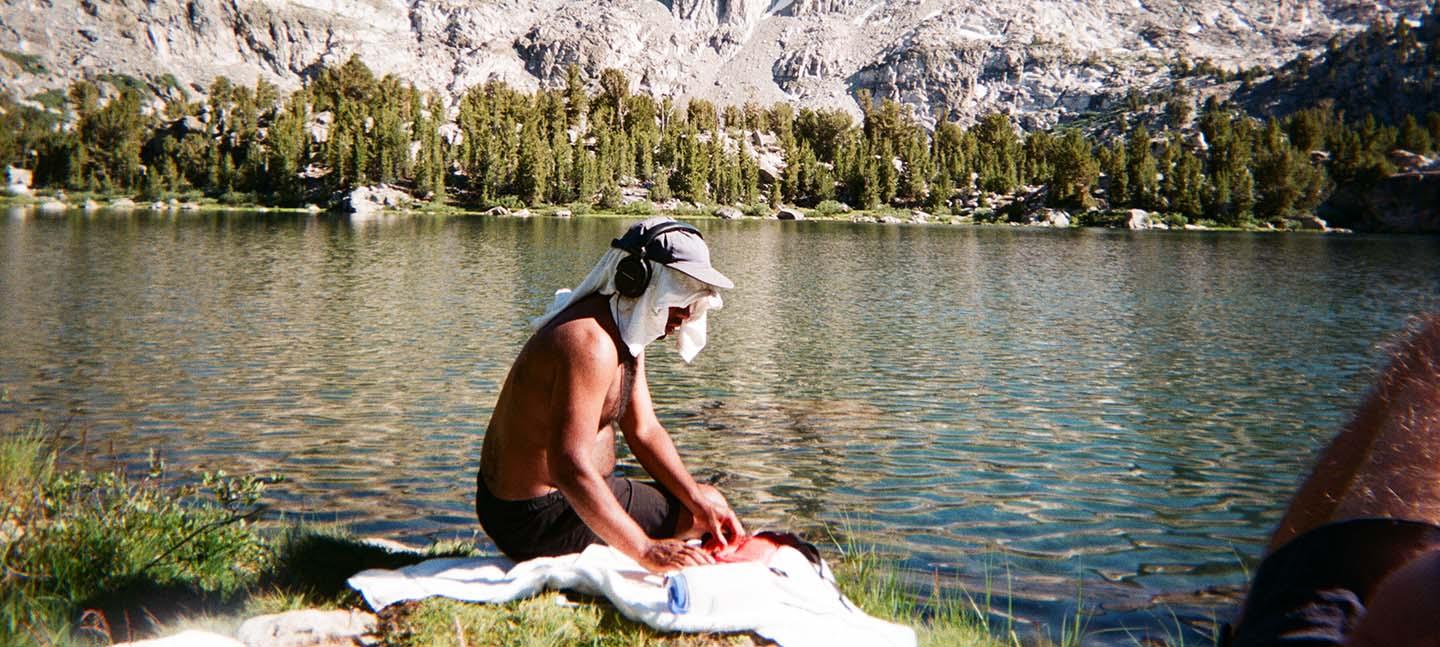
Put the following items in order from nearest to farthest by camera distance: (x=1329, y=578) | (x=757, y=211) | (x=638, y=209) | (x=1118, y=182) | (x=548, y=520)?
(x=1329, y=578) → (x=548, y=520) → (x=638, y=209) → (x=1118, y=182) → (x=757, y=211)

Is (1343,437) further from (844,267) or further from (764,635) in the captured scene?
(844,267)

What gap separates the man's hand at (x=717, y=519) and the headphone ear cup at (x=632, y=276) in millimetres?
1244

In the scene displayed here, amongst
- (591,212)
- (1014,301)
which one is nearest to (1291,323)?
(1014,301)

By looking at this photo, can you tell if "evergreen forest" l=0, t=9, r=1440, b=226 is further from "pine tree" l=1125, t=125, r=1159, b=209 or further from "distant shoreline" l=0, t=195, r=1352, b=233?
"distant shoreline" l=0, t=195, r=1352, b=233

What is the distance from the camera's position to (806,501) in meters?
10.1

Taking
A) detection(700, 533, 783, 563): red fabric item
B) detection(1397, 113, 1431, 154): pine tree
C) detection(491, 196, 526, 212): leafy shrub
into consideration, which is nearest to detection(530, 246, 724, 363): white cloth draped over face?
detection(700, 533, 783, 563): red fabric item

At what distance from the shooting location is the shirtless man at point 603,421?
477 centimetres

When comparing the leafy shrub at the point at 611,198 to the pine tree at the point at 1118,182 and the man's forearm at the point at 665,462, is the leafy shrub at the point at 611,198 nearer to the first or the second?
the pine tree at the point at 1118,182

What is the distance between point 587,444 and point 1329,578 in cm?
344

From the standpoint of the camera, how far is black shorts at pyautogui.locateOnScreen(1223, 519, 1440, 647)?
173 centimetres

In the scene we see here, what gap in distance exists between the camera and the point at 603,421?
5227 millimetres

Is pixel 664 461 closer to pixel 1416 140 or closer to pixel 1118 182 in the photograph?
pixel 1118 182

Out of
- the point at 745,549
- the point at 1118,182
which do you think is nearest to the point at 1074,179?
the point at 1118,182

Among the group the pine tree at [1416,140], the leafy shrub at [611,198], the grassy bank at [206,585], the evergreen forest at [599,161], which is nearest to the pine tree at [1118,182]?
the evergreen forest at [599,161]
